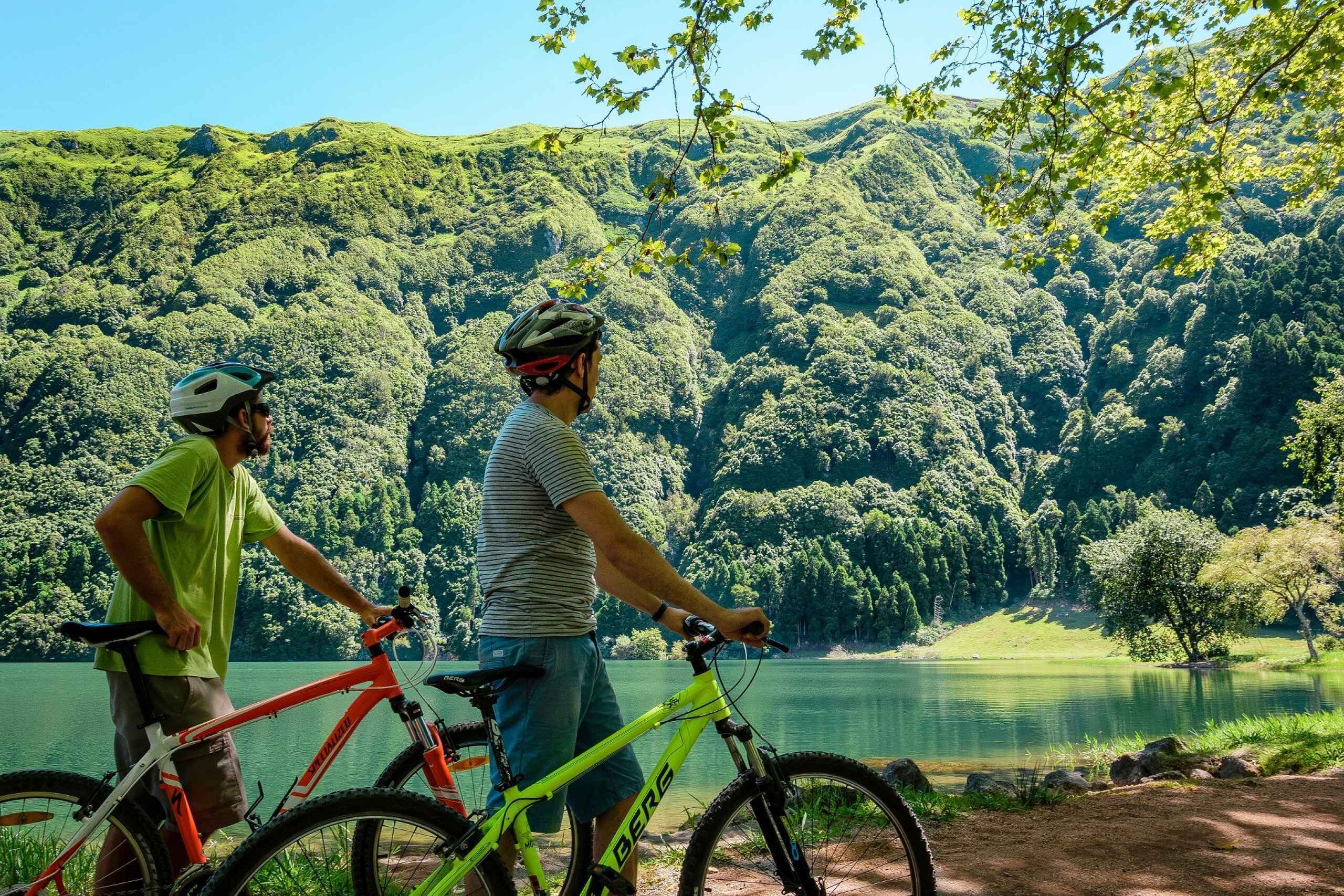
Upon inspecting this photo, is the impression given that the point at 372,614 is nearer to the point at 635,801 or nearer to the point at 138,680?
the point at 138,680

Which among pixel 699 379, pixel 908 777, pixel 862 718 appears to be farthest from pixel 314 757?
pixel 699 379

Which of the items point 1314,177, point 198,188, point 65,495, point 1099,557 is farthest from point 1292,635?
point 198,188

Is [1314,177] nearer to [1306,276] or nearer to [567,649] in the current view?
A: [567,649]

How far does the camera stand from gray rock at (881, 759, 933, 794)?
355 inches

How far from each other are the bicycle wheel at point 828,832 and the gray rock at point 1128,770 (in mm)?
7260

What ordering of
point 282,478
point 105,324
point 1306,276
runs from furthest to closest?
point 105,324 → point 282,478 → point 1306,276

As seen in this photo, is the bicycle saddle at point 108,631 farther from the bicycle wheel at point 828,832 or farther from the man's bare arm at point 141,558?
the bicycle wheel at point 828,832

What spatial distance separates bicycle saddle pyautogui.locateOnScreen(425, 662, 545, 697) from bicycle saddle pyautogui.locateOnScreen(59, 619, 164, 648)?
1048mm

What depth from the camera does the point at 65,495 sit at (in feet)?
401

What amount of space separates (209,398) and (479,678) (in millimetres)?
1612

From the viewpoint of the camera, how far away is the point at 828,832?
10.5 ft

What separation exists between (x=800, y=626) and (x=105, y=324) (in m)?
115

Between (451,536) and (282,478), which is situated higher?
(282,478)

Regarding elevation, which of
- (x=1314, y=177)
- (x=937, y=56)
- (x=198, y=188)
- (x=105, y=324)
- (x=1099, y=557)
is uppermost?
(x=198, y=188)
